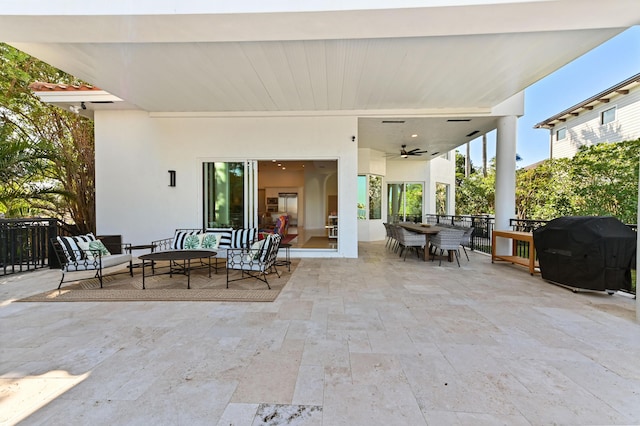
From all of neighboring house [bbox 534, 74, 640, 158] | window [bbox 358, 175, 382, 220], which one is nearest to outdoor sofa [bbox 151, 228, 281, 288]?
window [bbox 358, 175, 382, 220]

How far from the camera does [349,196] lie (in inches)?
256

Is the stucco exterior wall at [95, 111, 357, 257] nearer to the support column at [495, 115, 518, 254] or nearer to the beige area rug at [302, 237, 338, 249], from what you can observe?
the beige area rug at [302, 237, 338, 249]

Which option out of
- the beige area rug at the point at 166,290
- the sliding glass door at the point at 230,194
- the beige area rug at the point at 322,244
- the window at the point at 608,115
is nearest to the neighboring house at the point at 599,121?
the window at the point at 608,115

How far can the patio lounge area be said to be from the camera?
1636 millimetres

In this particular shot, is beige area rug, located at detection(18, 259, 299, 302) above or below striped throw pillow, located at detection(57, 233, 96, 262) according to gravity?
below

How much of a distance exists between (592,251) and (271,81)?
5.74 m

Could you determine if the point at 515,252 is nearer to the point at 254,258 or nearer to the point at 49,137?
the point at 254,258

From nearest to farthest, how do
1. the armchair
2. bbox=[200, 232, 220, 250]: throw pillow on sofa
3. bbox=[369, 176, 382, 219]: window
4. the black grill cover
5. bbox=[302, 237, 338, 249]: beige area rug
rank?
the black grill cover → the armchair → bbox=[200, 232, 220, 250]: throw pillow on sofa → bbox=[302, 237, 338, 249]: beige area rug → bbox=[369, 176, 382, 219]: window

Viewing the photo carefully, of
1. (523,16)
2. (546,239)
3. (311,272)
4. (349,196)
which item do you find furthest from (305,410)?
(349,196)

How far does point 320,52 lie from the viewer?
13.0ft

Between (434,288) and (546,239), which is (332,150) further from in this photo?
(546,239)

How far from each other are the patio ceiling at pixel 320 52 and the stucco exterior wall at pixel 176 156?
0.37 meters

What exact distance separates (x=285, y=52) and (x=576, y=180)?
9.92 m

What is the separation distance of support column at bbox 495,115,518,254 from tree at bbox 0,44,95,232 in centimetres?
1005
